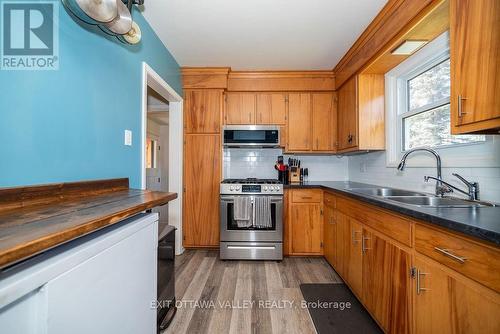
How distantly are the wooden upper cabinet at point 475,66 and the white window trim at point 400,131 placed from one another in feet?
1.05

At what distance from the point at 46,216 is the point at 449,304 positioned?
1.58 m

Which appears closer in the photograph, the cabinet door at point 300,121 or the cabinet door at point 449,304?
the cabinet door at point 449,304

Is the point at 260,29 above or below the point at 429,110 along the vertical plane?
above

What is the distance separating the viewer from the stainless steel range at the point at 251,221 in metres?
2.55

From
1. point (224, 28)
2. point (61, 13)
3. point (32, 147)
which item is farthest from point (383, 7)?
point (32, 147)

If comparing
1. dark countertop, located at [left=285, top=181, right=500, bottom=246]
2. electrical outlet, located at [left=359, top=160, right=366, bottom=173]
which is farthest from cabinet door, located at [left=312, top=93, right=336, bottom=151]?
dark countertop, located at [left=285, top=181, right=500, bottom=246]

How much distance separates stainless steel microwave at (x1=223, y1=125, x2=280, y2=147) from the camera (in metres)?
2.84

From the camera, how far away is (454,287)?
2.89ft

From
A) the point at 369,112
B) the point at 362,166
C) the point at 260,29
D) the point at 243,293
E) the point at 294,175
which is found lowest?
the point at 243,293

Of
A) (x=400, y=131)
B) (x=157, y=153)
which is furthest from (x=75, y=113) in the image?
(x=157, y=153)

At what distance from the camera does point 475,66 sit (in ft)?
3.32

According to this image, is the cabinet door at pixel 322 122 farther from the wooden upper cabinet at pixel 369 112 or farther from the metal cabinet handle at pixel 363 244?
the metal cabinet handle at pixel 363 244

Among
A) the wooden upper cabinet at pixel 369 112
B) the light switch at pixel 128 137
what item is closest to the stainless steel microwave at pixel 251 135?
the wooden upper cabinet at pixel 369 112

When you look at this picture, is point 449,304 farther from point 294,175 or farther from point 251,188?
point 294,175
